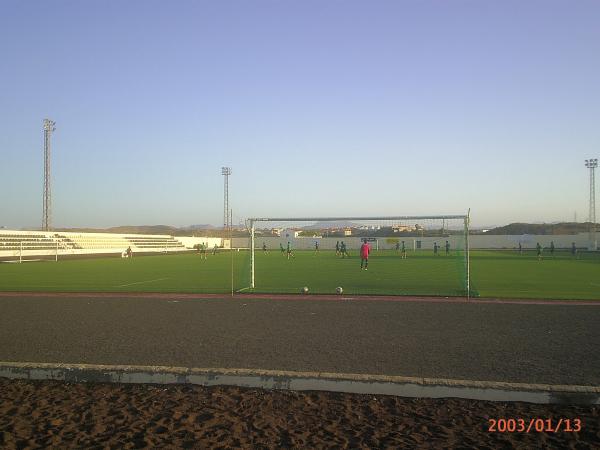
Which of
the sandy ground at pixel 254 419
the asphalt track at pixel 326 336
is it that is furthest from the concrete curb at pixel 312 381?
the asphalt track at pixel 326 336

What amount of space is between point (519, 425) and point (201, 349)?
4.64 metres

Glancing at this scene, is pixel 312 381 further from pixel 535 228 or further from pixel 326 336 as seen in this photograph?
pixel 535 228

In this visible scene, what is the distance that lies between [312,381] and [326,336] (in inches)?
116

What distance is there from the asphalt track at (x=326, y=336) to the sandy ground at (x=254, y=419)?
34.6 inches

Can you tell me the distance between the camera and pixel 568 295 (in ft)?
51.1

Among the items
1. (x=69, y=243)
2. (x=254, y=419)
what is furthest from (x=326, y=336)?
(x=69, y=243)

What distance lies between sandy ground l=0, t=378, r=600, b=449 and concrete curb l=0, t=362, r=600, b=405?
0.15 m

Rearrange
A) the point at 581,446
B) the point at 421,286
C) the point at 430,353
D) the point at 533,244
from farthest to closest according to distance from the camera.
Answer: the point at 533,244
the point at 421,286
the point at 430,353
the point at 581,446

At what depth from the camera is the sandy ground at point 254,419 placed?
441 centimetres

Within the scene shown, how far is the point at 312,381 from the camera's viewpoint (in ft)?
19.2

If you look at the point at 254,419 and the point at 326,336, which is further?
the point at 326,336

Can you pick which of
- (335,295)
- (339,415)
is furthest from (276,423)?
(335,295)

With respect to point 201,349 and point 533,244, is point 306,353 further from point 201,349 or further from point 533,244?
point 533,244

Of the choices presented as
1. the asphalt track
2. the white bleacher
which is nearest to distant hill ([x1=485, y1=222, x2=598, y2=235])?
the white bleacher
